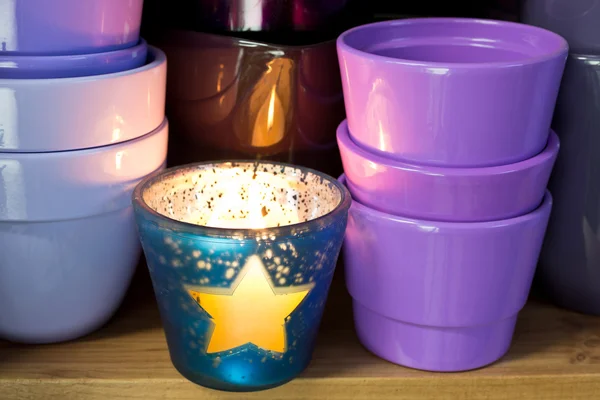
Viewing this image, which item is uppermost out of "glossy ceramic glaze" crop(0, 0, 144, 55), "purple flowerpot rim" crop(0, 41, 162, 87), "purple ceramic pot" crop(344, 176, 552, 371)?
"glossy ceramic glaze" crop(0, 0, 144, 55)

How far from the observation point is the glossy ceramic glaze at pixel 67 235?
516 mm

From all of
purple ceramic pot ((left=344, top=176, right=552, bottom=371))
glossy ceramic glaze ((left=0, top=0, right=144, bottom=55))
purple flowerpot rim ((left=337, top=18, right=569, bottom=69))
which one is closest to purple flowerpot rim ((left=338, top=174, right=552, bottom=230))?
purple ceramic pot ((left=344, top=176, right=552, bottom=371))

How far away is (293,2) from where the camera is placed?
2.03ft

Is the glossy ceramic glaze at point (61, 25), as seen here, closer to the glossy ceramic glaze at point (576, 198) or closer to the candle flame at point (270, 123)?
the candle flame at point (270, 123)

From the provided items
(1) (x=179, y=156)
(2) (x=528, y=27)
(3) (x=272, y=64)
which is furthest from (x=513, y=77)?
(1) (x=179, y=156)

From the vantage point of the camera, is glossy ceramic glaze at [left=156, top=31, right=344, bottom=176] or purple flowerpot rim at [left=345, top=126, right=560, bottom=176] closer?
purple flowerpot rim at [left=345, top=126, right=560, bottom=176]

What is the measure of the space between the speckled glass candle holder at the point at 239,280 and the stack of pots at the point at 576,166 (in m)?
0.19

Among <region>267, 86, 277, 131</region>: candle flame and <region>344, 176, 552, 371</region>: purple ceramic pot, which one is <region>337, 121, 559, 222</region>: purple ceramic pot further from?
<region>267, 86, 277, 131</region>: candle flame

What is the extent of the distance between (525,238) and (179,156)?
308 mm

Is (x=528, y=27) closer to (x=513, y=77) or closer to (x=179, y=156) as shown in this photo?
(x=513, y=77)

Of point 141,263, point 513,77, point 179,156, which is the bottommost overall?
point 141,263

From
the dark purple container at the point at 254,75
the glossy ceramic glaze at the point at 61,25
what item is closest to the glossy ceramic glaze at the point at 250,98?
the dark purple container at the point at 254,75

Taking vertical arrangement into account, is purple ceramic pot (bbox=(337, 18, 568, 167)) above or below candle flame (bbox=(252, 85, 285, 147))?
above

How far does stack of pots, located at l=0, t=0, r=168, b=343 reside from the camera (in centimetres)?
50
